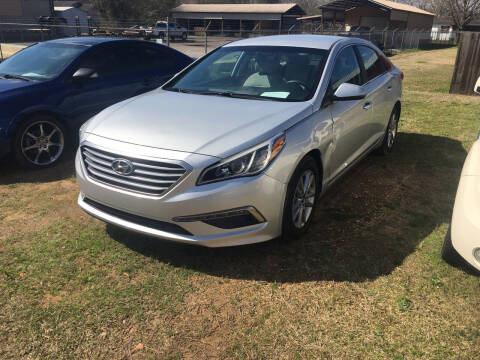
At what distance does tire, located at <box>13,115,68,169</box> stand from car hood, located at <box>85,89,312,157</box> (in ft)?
6.21

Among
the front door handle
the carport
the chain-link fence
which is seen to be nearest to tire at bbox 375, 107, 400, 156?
the front door handle

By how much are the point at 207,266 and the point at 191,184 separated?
81 centimetres

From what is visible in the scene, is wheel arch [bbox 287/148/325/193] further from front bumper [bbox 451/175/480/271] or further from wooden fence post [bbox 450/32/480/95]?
wooden fence post [bbox 450/32/480/95]

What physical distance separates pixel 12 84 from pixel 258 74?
3.26m

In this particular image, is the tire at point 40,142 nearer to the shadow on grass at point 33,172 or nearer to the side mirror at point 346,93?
the shadow on grass at point 33,172

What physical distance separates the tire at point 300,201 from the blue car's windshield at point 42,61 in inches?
153

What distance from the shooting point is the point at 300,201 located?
3.54 metres

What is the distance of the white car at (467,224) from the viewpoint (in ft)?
9.00

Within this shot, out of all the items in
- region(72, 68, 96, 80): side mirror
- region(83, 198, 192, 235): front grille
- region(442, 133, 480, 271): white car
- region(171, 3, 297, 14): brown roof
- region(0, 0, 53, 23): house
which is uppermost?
region(171, 3, 297, 14): brown roof

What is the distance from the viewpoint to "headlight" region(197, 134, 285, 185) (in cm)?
292

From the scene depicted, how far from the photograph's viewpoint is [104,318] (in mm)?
2758

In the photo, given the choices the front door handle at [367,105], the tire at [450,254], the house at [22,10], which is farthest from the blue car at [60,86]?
the house at [22,10]

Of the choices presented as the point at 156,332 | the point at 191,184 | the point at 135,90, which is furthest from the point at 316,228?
the point at 135,90

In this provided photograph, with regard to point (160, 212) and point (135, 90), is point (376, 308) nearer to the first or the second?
point (160, 212)
